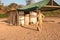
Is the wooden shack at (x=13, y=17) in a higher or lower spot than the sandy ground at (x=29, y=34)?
higher

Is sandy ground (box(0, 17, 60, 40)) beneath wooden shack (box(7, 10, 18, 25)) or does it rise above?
beneath

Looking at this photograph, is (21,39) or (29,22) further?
(29,22)

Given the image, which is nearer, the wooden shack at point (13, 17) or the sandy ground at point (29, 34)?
the sandy ground at point (29, 34)

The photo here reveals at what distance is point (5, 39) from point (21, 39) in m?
0.79

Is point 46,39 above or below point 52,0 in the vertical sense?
below

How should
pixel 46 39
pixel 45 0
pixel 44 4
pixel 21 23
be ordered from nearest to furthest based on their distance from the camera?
pixel 46 39
pixel 44 4
pixel 45 0
pixel 21 23

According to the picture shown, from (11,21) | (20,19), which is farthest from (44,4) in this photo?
(11,21)

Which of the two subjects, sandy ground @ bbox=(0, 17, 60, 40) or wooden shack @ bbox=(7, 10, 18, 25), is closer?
sandy ground @ bbox=(0, 17, 60, 40)

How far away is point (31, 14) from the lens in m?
18.9

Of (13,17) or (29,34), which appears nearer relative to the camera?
(29,34)

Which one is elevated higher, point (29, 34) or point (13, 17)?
point (13, 17)

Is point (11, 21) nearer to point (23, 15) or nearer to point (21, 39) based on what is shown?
point (23, 15)

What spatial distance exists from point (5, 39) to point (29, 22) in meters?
9.70

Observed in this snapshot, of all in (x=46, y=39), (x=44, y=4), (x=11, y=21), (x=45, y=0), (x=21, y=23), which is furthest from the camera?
(x=11, y=21)
